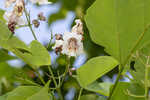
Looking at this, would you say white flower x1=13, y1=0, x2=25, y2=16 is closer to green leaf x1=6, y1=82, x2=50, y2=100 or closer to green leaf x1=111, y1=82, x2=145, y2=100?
green leaf x1=6, y1=82, x2=50, y2=100

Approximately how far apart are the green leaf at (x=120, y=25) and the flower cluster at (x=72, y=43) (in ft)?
0.29

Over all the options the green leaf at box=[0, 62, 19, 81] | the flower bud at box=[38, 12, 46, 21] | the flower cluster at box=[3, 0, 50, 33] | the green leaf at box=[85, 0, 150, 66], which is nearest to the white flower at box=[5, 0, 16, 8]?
the flower cluster at box=[3, 0, 50, 33]

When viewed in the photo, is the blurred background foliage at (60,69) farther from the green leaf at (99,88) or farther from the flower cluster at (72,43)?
the flower cluster at (72,43)

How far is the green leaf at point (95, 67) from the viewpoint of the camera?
57cm

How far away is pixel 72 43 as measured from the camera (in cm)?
65

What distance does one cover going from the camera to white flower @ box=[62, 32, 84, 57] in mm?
637

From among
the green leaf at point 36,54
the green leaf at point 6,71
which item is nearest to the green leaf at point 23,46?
the green leaf at point 36,54

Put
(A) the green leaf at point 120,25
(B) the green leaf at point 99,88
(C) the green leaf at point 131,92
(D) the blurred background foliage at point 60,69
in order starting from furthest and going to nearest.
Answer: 1. (D) the blurred background foliage at point 60,69
2. (B) the green leaf at point 99,88
3. (C) the green leaf at point 131,92
4. (A) the green leaf at point 120,25

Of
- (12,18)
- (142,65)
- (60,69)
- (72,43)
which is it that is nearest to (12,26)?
(12,18)

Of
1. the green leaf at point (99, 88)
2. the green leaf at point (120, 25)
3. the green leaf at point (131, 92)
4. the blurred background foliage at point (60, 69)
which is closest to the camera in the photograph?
the green leaf at point (120, 25)

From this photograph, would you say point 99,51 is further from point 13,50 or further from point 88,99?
point 13,50

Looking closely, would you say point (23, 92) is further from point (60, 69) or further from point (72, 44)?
point (60, 69)

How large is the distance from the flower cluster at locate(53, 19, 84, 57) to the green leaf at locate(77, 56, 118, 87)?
0.18 ft

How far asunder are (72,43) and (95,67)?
96 millimetres
